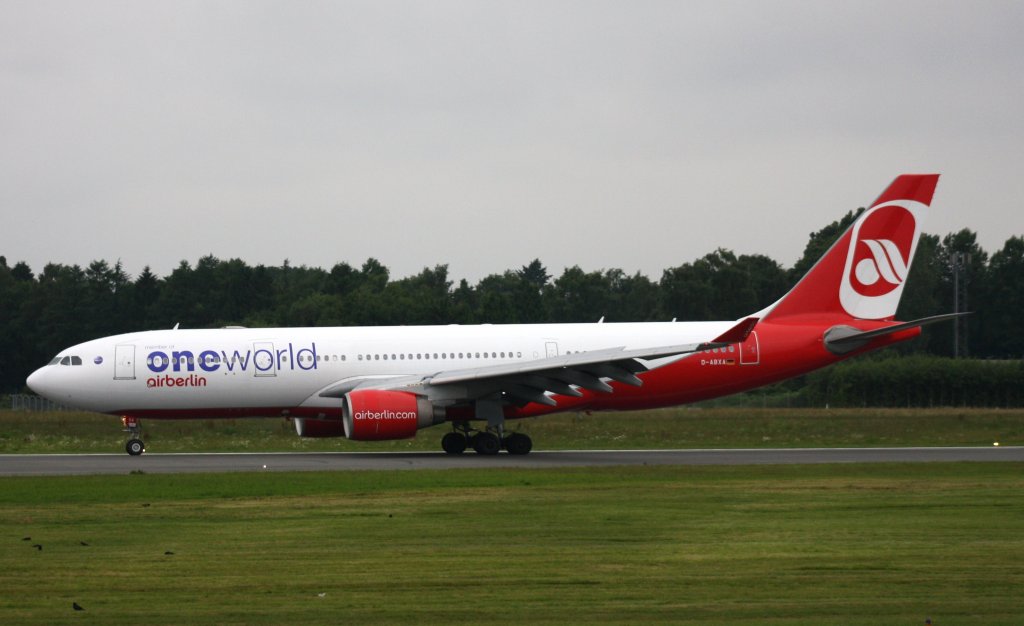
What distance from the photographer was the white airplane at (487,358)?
29.2m

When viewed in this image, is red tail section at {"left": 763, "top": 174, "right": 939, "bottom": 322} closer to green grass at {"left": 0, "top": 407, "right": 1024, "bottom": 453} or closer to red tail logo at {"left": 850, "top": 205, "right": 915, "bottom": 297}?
red tail logo at {"left": 850, "top": 205, "right": 915, "bottom": 297}

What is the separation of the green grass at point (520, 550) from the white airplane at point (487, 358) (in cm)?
791

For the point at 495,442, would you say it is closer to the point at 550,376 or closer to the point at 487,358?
the point at 550,376

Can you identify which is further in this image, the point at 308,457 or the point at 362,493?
the point at 308,457

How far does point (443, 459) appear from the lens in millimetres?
27328

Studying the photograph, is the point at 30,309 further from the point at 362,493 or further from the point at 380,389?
the point at 362,493

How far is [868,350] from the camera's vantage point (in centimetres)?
3064

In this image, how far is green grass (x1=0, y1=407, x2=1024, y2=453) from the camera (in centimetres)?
3231

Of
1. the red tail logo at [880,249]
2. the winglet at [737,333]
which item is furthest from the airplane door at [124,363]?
the red tail logo at [880,249]

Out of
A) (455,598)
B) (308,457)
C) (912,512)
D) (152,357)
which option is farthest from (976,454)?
(455,598)

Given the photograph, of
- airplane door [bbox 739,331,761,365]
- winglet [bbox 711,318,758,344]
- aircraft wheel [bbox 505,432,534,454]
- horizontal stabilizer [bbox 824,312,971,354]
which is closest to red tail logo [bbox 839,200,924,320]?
horizontal stabilizer [bbox 824,312,971,354]

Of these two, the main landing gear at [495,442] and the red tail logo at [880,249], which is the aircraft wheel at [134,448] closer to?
the main landing gear at [495,442]

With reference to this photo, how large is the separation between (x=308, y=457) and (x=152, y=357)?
13.5 ft

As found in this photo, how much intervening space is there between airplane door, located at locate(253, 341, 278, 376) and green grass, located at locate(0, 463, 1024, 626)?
7975mm
